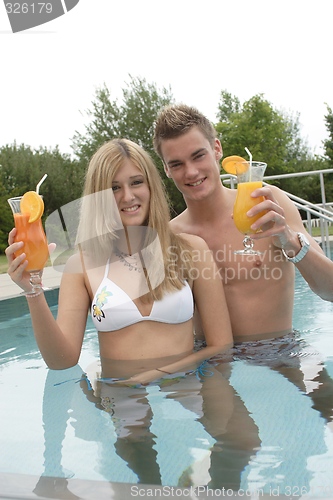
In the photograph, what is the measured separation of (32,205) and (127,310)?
65cm

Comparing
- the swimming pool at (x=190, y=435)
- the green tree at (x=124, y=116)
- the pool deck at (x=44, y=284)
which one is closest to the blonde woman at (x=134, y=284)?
the swimming pool at (x=190, y=435)

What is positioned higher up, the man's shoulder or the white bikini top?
the man's shoulder

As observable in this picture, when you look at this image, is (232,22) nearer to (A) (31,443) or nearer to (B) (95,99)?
(B) (95,99)

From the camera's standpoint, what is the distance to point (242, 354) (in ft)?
9.57

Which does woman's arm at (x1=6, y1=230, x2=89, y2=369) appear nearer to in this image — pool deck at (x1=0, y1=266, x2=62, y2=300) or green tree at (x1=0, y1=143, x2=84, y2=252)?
pool deck at (x1=0, y1=266, x2=62, y2=300)

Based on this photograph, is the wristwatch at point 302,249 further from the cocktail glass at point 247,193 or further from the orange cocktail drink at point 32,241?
the orange cocktail drink at point 32,241

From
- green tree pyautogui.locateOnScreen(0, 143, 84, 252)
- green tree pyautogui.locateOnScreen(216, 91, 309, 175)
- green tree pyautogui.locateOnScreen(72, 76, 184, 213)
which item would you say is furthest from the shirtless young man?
green tree pyautogui.locateOnScreen(72, 76, 184, 213)

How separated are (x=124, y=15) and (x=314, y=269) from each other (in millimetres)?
30729

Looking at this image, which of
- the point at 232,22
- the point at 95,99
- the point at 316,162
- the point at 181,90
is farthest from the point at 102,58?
the point at 316,162

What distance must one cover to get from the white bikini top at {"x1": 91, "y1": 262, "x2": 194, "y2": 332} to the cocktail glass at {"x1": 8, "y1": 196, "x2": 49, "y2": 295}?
421 mm

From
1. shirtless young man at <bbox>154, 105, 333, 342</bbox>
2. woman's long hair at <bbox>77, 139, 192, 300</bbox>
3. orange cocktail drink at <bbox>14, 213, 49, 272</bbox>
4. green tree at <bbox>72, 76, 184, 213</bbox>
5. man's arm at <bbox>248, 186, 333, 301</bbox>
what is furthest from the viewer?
green tree at <bbox>72, 76, 184, 213</bbox>

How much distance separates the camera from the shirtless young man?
120 inches

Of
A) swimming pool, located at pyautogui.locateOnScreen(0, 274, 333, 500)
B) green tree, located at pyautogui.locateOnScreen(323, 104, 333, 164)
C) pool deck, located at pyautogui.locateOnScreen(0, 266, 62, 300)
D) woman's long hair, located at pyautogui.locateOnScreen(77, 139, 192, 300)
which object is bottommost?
green tree, located at pyautogui.locateOnScreen(323, 104, 333, 164)

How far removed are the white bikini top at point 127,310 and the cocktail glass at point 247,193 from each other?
363mm
